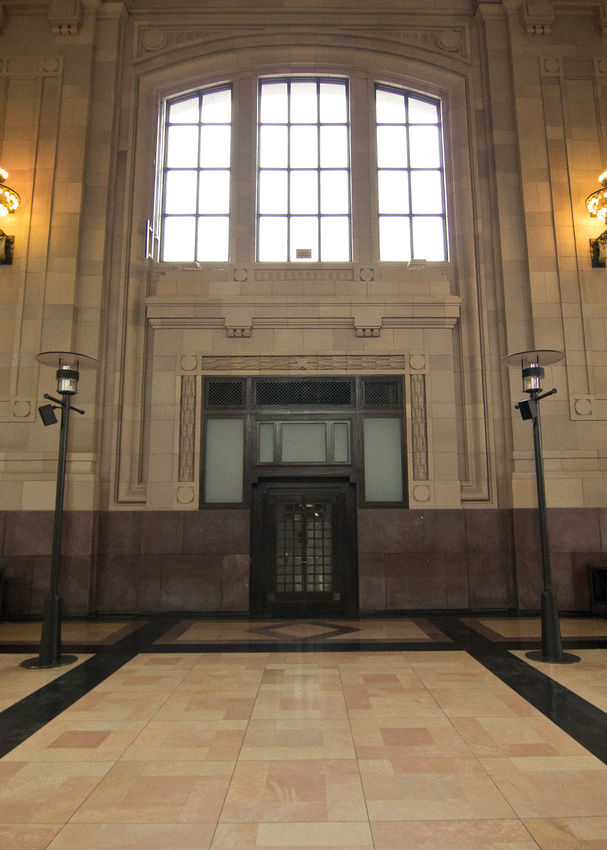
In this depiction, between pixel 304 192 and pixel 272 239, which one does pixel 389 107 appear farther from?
pixel 272 239

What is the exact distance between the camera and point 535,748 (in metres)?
4.18

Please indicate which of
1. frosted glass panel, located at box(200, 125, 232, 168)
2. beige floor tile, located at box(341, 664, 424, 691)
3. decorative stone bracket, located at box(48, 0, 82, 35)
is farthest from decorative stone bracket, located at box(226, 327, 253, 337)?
decorative stone bracket, located at box(48, 0, 82, 35)

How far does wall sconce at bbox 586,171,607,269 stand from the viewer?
10508 millimetres

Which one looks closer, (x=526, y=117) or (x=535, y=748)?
(x=535, y=748)

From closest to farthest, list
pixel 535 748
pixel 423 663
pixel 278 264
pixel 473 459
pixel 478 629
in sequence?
1. pixel 535 748
2. pixel 423 663
3. pixel 478 629
4. pixel 473 459
5. pixel 278 264

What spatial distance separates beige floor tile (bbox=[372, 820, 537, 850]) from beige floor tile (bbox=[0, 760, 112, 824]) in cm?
178

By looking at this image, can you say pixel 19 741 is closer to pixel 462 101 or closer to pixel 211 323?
pixel 211 323

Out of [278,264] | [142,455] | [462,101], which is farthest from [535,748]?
[462,101]

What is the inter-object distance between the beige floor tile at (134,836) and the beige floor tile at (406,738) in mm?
1383

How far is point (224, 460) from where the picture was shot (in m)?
10.5

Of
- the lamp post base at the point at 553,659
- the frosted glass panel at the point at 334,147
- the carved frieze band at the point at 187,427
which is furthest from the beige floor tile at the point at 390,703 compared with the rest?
the frosted glass panel at the point at 334,147

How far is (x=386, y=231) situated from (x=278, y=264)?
223 centimetres

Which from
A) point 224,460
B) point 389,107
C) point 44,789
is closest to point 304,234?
point 389,107

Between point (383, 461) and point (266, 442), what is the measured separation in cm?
213
